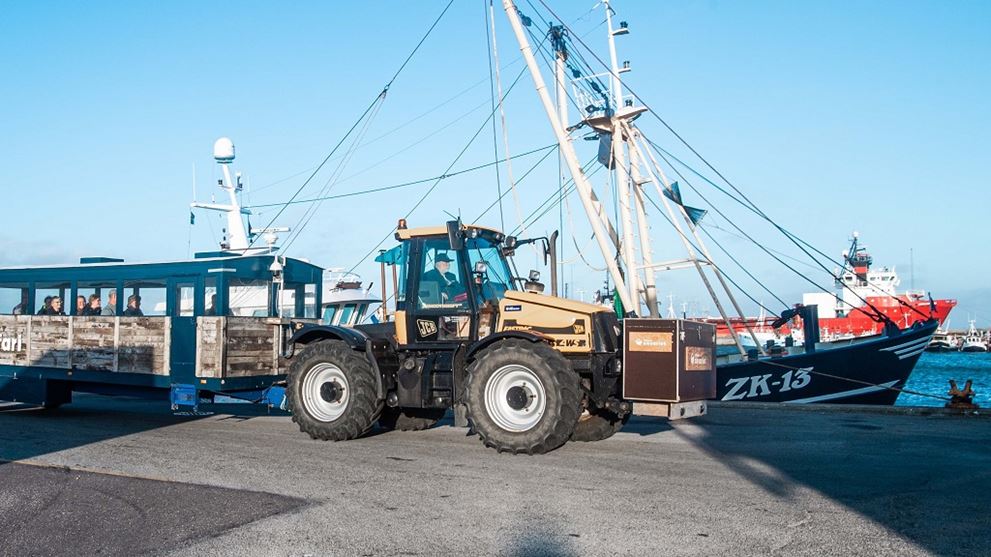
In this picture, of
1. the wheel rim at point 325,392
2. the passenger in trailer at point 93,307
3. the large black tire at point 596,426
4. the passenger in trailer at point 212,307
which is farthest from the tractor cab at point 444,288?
the passenger in trailer at point 93,307

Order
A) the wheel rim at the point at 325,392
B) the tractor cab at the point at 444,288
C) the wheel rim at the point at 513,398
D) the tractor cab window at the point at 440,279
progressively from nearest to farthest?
the wheel rim at the point at 513,398, the tractor cab at the point at 444,288, the tractor cab window at the point at 440,279, the wheel rim at the point at 325,392

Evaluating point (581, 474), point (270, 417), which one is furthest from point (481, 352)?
point (270, 417)

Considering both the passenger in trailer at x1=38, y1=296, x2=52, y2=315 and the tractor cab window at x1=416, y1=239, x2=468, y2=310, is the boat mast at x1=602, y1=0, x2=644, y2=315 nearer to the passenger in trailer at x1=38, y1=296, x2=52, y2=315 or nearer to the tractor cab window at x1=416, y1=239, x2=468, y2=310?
the tractor cab window at x1=416, y1=239, x2=468, y2=310

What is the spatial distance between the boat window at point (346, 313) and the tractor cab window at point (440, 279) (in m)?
8.68

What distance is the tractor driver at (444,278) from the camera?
10570 mm

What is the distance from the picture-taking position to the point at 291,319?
41.9 feet

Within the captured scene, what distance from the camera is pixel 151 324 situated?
12.5 m

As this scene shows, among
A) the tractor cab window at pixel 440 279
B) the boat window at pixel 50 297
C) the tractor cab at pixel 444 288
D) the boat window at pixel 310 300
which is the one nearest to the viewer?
the tractor cab at pixel 444 288

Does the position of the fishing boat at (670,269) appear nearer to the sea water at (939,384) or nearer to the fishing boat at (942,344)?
the sea water at (939,384)

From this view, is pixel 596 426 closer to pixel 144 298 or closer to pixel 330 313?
pixel 144 298

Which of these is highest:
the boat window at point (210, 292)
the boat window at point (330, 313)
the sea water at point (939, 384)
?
the boat window at point (210, 292)

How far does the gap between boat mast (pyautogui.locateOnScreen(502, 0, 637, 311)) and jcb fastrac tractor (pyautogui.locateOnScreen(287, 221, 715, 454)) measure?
5869mm

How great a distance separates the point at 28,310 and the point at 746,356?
15.4 metres

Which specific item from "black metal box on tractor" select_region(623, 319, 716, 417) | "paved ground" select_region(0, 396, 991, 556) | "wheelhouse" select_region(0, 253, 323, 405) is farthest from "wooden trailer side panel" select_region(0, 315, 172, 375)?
"black metal box on tractor" select_region(623, 319, 716, 417)
